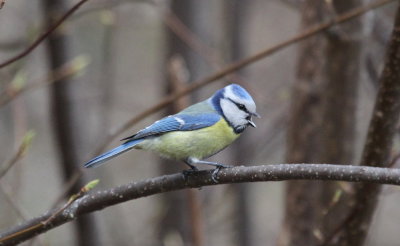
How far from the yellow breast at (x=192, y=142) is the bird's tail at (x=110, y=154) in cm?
4

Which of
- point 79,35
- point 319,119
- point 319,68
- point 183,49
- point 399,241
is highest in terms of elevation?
point 79,35

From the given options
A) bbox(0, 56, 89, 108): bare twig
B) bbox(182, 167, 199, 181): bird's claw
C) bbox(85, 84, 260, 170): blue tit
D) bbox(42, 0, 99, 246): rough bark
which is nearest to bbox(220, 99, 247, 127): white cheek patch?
bbox(85, 84, 260, 170): blue tit

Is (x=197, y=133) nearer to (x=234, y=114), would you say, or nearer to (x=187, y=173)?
(x=234, y=114)

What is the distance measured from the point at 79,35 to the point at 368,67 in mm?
3886

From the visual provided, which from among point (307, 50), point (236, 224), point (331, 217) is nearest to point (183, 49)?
point (307, 50)

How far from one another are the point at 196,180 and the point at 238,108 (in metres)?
0.56

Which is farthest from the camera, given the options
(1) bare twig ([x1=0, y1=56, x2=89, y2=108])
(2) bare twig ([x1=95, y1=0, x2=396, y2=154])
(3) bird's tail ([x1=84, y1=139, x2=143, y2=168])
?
(1) bare twig ([x1=0, y1=56, x2=89, y2=108])

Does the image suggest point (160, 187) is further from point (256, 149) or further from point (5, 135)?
point (5, 135)

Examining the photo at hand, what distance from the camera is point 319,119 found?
3570 mm

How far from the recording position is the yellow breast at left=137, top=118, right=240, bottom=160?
2475mm

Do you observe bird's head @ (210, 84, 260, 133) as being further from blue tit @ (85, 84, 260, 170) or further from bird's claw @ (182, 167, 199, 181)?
bird's claw @ (182, 167, 199, 181)

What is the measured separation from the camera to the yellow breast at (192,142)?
8.12 ft

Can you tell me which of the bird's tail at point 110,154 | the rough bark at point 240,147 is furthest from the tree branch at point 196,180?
the rough bark at point 240,147

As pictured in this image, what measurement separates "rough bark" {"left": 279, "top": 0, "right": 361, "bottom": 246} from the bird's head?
0.54 m
